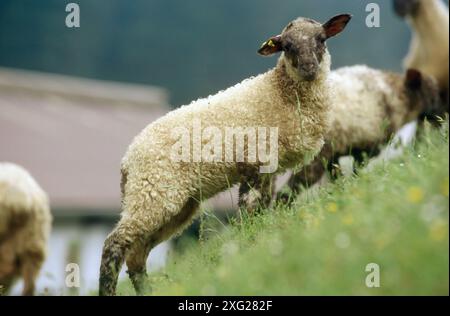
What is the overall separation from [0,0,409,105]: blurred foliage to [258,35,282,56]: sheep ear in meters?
22.2

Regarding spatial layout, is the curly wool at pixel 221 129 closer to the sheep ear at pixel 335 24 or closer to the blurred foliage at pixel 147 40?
the sheep ear at pixel 335 24

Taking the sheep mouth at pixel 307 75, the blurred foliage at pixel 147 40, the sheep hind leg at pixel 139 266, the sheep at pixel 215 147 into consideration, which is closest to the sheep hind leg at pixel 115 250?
the sheep at pixel 215 147

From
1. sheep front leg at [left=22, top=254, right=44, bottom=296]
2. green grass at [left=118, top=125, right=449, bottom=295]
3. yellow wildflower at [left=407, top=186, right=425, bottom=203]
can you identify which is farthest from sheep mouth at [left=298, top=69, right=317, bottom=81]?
sheep front leg at [left=22, top=254, right=44, bottom=296]

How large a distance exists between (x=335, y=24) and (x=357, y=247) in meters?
2.79

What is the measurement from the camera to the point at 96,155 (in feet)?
67.5

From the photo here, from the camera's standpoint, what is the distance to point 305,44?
20.5 feet

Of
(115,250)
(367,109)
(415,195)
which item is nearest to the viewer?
(415,195)

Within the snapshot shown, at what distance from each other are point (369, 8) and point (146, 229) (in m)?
2.66

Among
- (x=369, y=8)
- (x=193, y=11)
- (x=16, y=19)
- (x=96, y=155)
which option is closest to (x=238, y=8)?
(x=193, y=11)


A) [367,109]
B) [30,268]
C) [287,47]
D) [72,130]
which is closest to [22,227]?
[30,268]

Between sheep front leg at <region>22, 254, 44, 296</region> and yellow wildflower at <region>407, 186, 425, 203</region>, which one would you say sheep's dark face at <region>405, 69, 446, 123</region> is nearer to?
sheep front leg at <region>22, 254, 44, 296</region>

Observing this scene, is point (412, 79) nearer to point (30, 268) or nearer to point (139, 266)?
point (139, 266)

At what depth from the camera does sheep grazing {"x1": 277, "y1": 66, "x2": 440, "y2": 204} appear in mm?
8055
